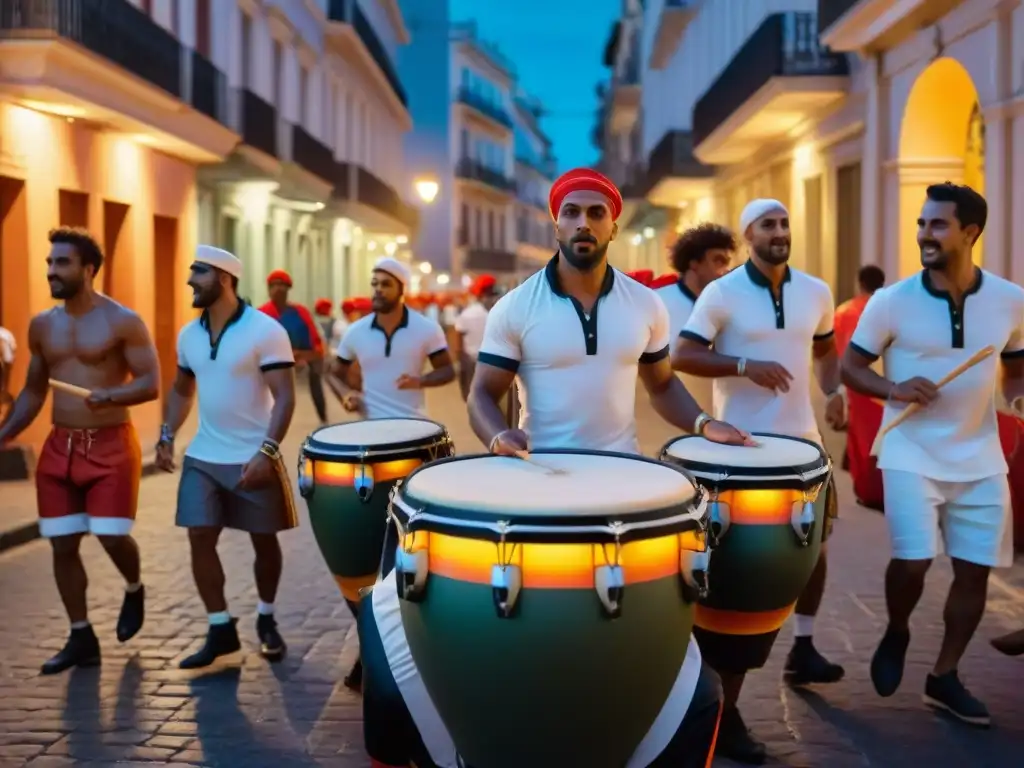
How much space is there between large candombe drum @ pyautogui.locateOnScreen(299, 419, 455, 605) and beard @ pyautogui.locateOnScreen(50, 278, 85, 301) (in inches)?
57.8

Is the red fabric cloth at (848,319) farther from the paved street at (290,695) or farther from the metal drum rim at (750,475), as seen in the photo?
the metal drum rim at (750,475)

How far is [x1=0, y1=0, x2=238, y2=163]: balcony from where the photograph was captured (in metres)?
13.4

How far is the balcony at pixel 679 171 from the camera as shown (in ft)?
100

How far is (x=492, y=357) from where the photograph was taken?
14.9 feet

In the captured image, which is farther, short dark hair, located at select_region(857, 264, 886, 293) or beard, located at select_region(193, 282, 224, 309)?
short dark hair, located at select_region(857, 264, 886, 293)

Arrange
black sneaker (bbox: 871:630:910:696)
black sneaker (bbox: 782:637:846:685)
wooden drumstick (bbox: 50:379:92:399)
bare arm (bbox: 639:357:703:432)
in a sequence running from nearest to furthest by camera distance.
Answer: bare arm (bbox: 639:357:703:432), black sneaker (bbox: 871:630:910:696), black sneaker (bbox: 782:637:846:685), wooden drumstick (bbox: 50:379:92:399)

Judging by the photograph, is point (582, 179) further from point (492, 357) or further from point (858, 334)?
point (858, 334)

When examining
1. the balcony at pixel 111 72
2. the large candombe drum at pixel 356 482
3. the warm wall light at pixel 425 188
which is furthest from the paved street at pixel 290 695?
the warm wall light at pixel 425 188

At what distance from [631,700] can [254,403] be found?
3.44 metres

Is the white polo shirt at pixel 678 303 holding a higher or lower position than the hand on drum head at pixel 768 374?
higher

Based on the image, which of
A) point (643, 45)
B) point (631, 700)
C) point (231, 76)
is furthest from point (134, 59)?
point (643, 45)

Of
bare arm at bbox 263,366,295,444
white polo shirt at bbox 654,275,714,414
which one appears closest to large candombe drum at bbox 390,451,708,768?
bare arm at bbox 263,366,295,444

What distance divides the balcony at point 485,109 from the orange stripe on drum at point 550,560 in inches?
2771

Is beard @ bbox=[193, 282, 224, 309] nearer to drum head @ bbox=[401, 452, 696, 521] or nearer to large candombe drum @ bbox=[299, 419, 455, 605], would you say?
large candombe drum @ bbox=[299, 419, 455, 605]
